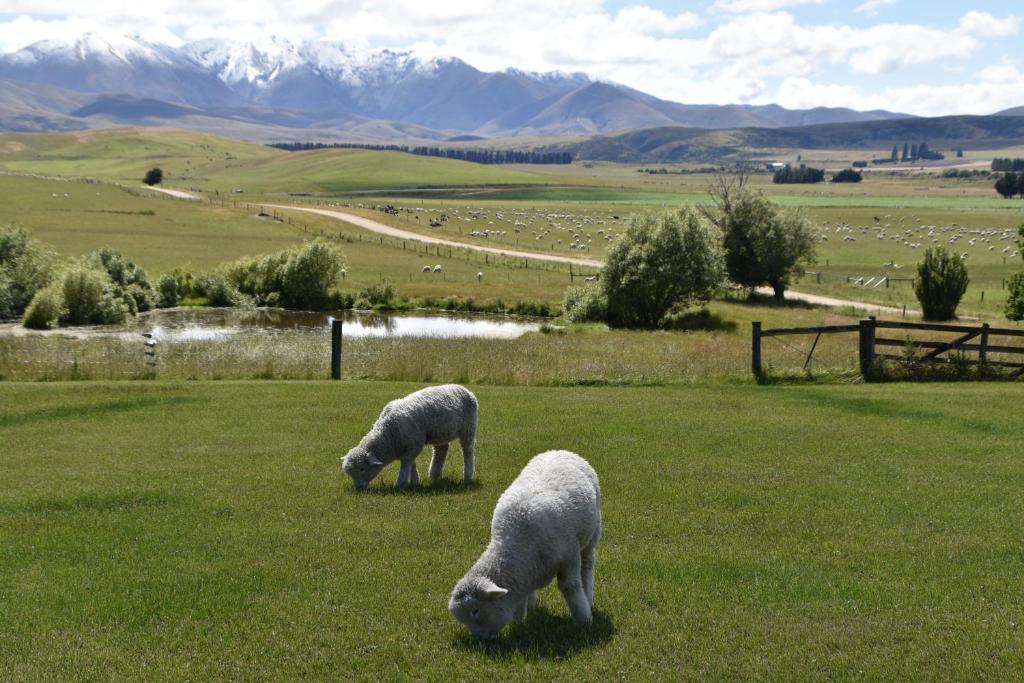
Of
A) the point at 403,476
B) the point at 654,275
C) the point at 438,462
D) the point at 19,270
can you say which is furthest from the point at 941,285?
the point at 19,270

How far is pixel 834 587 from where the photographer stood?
35.8 ft

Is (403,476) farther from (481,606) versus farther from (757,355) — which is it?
(757,355)

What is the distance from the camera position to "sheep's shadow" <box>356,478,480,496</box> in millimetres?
14805

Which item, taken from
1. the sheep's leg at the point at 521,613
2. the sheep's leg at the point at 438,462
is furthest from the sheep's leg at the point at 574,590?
the sheep's leg at the point at 438,462

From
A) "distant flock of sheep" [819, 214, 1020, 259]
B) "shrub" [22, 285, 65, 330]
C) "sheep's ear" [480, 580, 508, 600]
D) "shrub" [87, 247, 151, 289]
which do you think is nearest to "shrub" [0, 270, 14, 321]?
"shrub" [22, 285, 65, 330]

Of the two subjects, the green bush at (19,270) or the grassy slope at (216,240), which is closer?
the green bush at (19,270)

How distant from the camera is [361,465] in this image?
48.3ft

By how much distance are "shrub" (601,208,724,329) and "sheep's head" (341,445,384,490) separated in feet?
130

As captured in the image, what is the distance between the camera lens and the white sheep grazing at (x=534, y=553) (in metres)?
9.03

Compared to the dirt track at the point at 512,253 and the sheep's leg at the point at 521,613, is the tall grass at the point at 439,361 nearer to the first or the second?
the sheep's leg at the point at 521,613

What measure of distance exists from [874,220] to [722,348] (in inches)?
4861

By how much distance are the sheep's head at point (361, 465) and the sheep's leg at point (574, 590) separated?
572 cm

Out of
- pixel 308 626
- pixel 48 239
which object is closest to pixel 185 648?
A: pixel 308 626

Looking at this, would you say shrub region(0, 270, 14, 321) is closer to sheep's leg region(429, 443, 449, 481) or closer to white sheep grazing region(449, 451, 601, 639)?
sheep's leg region(429, 443, 449, 481)
